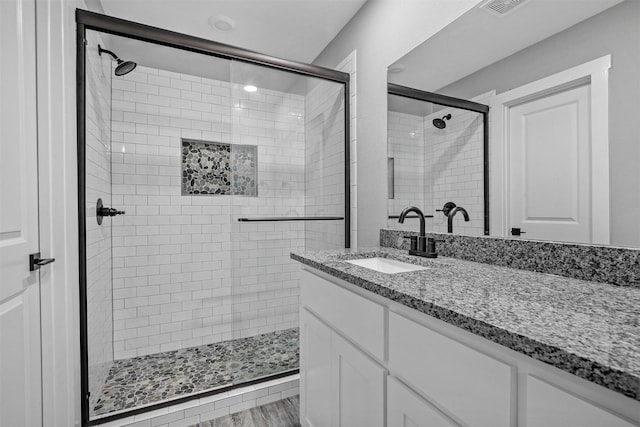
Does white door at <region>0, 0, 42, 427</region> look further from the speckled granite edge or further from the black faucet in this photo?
the speckled granite edge

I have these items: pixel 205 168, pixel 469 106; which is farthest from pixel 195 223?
pixel 469 106

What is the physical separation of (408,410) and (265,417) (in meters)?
1.26

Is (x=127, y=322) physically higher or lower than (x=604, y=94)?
lower

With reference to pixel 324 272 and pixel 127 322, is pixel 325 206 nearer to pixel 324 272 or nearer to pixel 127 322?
pixel 324 272

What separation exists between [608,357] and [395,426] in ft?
1.91

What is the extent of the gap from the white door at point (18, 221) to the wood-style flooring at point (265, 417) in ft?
2.71

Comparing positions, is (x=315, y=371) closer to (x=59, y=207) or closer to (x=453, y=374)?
(x=453, y=374)

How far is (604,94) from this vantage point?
0.93m

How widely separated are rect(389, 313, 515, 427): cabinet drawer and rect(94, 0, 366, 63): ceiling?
2.08 metres

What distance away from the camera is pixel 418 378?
76 centimetres

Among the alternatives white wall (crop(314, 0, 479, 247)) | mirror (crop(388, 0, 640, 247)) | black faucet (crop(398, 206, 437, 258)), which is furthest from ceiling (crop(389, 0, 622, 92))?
black faucet (crop(398, 206, 437, 258))

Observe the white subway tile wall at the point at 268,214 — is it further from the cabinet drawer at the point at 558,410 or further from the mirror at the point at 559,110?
the cabinet drawer at the point at 558,410

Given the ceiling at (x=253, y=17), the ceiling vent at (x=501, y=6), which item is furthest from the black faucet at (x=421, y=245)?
the ceiling at (x=253, y=17)

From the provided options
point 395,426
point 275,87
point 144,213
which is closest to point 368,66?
point 275,87
